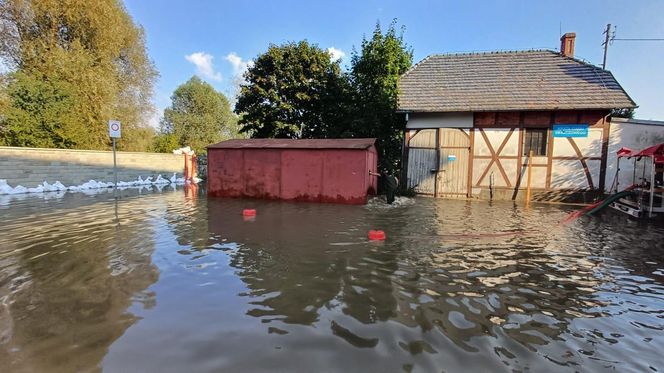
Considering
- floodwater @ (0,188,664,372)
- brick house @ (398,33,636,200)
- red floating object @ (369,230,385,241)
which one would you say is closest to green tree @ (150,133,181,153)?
brick house @ (398,33,636,200)

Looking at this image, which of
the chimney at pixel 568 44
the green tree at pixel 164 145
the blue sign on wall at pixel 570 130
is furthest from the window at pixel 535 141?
the green tree at pixel 164 145

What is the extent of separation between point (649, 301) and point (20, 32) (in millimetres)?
25321

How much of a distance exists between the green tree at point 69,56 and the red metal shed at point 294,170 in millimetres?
8642

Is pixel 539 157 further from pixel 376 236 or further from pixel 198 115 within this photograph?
pixel 198 115

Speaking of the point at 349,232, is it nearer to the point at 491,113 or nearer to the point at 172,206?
the point at 172,206

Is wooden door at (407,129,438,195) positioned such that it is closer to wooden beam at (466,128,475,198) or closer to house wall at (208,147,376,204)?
wooden beam at (466,128,475,198)

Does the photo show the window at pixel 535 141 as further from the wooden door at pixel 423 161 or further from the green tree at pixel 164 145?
the green tree at pixel 164 145

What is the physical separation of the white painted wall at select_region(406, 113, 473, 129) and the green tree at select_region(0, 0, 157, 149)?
49.6 feet

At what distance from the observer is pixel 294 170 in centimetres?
1118

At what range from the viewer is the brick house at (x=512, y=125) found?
39.0 ft

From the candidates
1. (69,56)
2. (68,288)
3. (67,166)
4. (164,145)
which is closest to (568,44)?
(68,288)

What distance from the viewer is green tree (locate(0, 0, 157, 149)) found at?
14867mm

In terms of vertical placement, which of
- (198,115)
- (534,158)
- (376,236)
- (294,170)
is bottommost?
(376,236)

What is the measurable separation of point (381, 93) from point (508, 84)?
554 centimetres
